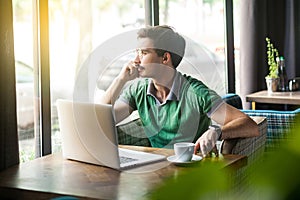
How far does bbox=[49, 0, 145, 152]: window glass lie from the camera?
10.1 feet

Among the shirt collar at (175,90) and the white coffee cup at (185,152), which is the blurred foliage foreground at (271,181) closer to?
the white coffee cup at (185,152)

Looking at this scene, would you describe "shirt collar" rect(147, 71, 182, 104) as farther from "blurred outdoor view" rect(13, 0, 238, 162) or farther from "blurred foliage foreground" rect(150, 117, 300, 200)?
"blurred foliage foreground" rect(150, 117, 300, 200)

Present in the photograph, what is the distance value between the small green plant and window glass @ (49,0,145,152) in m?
1.58

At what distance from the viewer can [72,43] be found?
3.24 metres

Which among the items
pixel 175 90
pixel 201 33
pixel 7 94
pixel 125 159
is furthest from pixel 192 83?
pixel 201 33

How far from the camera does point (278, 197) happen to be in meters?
0.32

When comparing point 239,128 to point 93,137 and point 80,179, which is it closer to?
point 93,137

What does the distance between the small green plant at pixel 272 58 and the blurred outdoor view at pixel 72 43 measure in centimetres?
52

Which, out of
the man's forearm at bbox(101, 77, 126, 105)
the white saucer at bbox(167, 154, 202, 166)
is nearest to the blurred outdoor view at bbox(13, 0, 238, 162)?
the man's forearm at bbox(101, 77, 126, 105)

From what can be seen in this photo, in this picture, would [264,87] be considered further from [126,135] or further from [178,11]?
[126,135]

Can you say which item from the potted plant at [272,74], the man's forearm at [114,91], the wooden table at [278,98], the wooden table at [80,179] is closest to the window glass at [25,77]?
the man's forearm at [114,91]

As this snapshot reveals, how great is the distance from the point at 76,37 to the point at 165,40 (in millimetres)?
660

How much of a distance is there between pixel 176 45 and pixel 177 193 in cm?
272

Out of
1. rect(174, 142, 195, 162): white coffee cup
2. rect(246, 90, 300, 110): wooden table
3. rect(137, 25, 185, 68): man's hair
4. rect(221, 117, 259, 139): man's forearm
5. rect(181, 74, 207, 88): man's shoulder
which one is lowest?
rect(174, 142, 195, 162): white coffee cup
